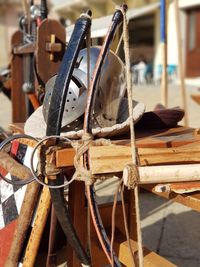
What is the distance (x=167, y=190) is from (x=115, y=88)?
1.92ft

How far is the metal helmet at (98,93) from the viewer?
1.51 metres

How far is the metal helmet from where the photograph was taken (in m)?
1.51

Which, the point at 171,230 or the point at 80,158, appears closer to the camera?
the point at 80,158

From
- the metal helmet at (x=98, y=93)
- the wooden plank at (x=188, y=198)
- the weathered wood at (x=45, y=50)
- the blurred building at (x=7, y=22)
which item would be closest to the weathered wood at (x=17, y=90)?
the weathered wood at (x=45, y=50)

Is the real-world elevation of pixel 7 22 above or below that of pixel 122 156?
above

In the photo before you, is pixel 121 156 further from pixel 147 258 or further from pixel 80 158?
pixel 147 258

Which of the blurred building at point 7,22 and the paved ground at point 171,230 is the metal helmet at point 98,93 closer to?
the paved ground at point 171,230

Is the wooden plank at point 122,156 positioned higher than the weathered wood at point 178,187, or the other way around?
the wooden plank at point 122,156

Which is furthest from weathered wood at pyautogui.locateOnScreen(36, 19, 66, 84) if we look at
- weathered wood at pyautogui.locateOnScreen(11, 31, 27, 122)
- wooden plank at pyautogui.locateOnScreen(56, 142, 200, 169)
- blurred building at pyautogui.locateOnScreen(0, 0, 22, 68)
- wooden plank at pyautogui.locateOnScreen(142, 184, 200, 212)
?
blurred building at pyautogui.locateOnScreen(0, 0, 22, 68)

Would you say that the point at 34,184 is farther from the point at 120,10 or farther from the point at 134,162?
the point at 120,10

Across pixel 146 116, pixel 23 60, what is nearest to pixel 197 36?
pixel 23 60

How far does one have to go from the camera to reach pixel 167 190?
126cm

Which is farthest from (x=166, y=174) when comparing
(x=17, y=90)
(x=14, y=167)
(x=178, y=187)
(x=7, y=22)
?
(x=7, y=22)

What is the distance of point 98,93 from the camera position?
5.18ft
